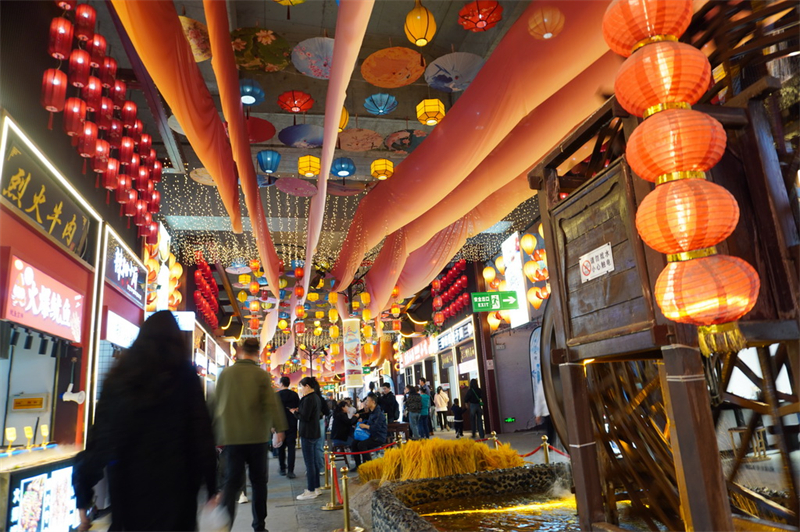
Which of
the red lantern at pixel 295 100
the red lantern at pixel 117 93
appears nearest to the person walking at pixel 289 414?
the red lantern at pixel 295 100

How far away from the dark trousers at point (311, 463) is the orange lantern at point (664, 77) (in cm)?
571

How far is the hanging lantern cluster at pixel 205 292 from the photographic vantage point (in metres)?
15.1

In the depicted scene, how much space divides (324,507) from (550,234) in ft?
14.1

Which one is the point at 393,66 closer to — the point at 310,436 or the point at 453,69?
the point at 453,69

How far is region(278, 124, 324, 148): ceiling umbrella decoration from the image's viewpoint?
21.7 ft

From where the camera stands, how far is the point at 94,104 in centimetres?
503

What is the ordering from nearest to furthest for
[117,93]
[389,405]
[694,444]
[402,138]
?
1. [694,444]
2. [117,93]
3. [402,138]
4. [389,405]

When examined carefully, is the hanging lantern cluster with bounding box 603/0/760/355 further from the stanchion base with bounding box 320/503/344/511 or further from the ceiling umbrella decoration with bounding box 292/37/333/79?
the stanchion base with bounding box 320/503/344/511

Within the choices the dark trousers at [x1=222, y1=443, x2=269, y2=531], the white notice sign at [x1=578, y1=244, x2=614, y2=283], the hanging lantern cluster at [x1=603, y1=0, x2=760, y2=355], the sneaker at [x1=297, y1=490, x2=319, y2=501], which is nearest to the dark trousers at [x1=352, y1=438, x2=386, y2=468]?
the sneaker at [x1=297, y1=490, x2=319, y2=501]

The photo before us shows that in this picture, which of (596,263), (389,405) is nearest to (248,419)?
(596,263)

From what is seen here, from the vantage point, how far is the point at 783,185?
2121mm

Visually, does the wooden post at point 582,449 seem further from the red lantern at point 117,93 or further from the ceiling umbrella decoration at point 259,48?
the red lantern at point 117,93

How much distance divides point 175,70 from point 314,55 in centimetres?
217

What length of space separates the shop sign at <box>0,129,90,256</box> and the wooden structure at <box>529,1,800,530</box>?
4.02 m
